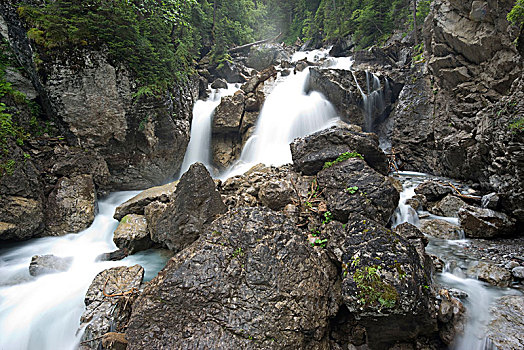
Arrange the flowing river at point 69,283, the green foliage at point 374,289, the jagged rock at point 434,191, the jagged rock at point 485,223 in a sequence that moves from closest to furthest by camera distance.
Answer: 1. the green foliage at point 374,289
2. the flowing river at point 69,283
3. the jagged rock at point 485,223
4. the jagged rock at point 434,191

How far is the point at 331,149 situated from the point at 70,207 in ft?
26.3

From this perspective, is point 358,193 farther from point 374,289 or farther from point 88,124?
point 88,124

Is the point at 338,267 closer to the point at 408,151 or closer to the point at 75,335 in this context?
the point at 75,335

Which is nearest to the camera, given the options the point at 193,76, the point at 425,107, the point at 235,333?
the point at 235,333

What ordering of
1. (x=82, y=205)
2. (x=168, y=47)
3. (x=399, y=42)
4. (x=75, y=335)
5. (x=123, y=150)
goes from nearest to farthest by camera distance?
(x=75, y=335), (x=82, y=205), (x=123, y=150), (x=168, y=47), (x=399, y=42)

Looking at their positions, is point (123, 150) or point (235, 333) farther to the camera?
point (123, 150)

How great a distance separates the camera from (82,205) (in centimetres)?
687

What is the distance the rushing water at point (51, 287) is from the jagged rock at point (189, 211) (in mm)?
757

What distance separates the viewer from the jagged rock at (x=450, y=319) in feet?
9.70

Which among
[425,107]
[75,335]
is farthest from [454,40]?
[75,335]

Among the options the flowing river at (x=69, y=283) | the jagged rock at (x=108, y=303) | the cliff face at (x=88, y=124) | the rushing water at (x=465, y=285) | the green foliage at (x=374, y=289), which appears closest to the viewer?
the green foliage at (x=374, y=289)

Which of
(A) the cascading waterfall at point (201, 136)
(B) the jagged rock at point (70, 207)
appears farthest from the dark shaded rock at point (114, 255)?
(A) the cascading waterfall at point (201, 136)

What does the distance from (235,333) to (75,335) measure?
2.82 m

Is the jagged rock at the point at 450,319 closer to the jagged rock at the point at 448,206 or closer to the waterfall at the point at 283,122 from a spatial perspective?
the jagged rock at the point at 448,206
